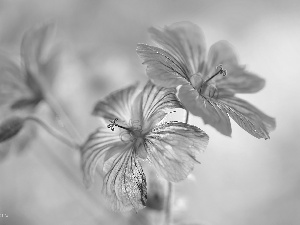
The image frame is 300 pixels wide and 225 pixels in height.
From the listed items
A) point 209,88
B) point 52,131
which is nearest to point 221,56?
point 209,88

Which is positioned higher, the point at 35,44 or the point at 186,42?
the point at 35,44

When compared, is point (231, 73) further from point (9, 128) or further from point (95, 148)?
point (9, 128)

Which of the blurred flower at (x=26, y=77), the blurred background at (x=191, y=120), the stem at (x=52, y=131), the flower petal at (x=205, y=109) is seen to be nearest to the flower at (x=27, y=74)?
the blurred flower at (x=26, y=77)

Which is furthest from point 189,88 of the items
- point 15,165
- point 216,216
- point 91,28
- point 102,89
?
point 91,28

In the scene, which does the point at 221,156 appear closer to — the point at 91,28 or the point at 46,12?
the point at 91,28

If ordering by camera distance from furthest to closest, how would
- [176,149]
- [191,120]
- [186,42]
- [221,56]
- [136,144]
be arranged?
1. [191,120]
2. [221,56]
3. [186,42]
4. [136,144]
5. [176,149]

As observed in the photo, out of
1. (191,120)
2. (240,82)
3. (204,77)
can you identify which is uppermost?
(204,77)

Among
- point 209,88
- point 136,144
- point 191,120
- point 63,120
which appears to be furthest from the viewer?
point 191,120
